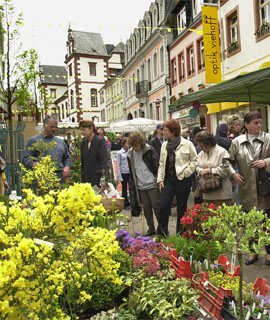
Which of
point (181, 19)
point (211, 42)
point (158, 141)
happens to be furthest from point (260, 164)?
point (181, 19)

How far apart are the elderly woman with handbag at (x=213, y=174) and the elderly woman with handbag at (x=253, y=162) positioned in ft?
0.94

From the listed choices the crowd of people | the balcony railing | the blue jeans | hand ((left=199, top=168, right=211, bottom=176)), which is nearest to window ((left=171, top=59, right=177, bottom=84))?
the balcony railing

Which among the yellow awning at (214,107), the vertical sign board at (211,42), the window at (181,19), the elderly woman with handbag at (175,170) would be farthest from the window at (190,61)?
the elderly woman with handbag at (175,170)

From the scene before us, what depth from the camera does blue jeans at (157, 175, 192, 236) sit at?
5.56 meters

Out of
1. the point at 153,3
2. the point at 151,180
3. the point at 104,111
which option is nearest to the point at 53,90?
the point at 104,111

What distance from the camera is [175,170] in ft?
18.4

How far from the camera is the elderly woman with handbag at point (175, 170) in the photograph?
5.52m

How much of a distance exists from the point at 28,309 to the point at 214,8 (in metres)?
17.8

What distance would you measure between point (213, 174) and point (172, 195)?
830 mm

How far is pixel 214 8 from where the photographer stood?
17281 millimetres

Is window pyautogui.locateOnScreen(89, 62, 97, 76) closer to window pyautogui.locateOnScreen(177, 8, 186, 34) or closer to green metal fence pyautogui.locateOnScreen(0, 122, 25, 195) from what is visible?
window pyautogui.locateOnScreen(177, 8, 186, 34)

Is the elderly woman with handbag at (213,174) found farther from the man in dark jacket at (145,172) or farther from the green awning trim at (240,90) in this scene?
the green awning trim at (240,90)

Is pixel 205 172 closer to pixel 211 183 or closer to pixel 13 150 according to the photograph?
pixel 211 183

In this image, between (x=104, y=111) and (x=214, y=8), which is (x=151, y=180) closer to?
(x=214, y=8)
